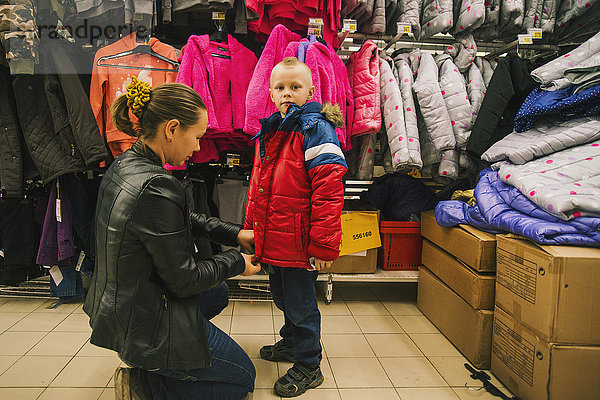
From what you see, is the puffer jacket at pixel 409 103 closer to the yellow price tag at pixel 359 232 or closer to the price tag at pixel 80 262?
the yellow price tag at pixel 359 232

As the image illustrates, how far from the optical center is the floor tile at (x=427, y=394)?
1777mm

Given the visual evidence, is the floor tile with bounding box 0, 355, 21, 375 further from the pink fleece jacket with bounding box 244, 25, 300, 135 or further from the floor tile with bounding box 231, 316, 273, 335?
the pink fleece jacket with bounding box 244, 25, 300, 135

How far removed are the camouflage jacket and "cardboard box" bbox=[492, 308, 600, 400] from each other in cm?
→ 303

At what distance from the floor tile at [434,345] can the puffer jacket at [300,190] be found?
1.01m

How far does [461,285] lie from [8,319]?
275 cm

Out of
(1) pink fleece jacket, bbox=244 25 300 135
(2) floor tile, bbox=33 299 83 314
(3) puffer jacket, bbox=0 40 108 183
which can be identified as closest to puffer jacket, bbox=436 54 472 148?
(1) pink fleece jacket, bbox=244 25 300 135

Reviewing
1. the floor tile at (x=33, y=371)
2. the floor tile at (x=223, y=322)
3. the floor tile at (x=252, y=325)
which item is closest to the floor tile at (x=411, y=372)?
the floor tile at (x=252, y=325)

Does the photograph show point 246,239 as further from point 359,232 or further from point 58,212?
point 58,212

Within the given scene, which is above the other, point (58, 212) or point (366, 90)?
point (366, 90)

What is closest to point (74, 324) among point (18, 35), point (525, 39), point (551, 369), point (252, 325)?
point (252, 325)

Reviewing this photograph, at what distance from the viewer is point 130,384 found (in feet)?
4.59

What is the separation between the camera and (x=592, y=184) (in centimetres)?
173

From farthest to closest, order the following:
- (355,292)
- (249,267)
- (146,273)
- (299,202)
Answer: (355,292), (299,202), (249,267), (146,273)

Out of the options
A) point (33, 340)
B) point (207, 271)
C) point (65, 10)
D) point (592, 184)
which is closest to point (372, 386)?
point (207, 271)
